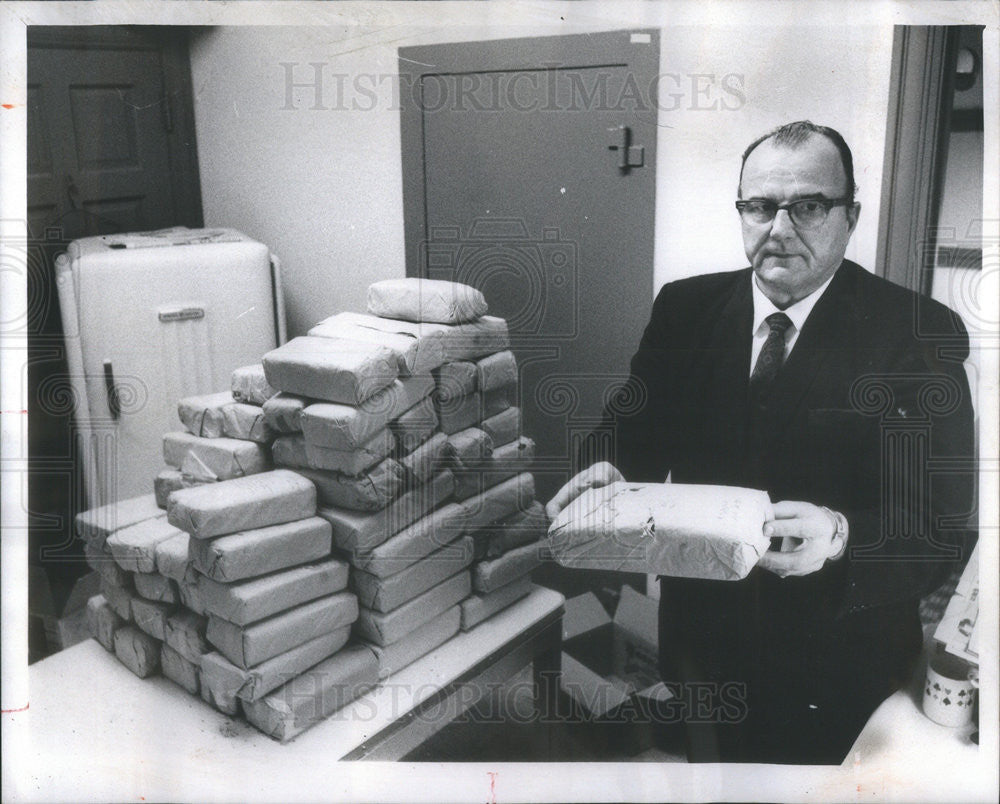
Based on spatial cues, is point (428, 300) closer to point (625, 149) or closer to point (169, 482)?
point (625, 149)

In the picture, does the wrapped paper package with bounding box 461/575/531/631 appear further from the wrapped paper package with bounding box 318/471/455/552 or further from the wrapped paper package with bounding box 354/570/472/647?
the wrapped paper package with bounding box 318/471/455/552

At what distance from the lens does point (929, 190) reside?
4.95 ft

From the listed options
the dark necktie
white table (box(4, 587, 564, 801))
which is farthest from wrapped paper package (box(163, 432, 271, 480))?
the dark necktie

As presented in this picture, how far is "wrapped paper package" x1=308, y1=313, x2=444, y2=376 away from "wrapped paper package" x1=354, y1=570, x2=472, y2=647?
47cm

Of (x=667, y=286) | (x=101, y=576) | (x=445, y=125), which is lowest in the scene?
(x=101, y=576)

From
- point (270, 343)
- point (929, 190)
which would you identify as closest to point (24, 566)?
point (270, 343)

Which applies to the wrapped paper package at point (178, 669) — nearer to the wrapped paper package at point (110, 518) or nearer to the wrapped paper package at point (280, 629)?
the wrapped paper package at point (280, 629)

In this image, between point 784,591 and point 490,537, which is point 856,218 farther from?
point 490,537

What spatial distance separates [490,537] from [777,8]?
1163 millimetres

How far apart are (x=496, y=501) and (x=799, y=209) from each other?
83cm

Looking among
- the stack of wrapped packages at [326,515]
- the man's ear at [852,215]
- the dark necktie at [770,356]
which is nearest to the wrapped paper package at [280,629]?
the stack of wrapped packages at [326,515]

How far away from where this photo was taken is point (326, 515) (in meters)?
1.66

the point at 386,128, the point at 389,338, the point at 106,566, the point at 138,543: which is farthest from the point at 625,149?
the point at 106,566

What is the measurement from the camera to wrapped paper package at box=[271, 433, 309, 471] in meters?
1.67
